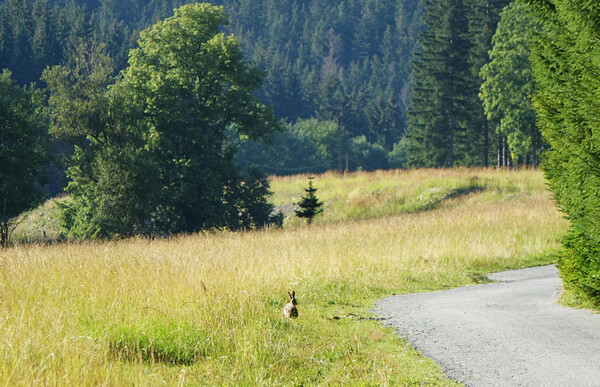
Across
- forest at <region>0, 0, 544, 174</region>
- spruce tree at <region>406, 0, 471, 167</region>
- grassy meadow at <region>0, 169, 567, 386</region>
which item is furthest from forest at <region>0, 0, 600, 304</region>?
grassy meadow at <region>0, 169, 567, 386</region>

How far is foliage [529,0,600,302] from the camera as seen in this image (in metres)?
8.66

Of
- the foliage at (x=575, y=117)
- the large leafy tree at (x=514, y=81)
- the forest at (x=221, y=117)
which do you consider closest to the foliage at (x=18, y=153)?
the forest at (x=221, y=117)

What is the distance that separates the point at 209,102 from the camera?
40.0 meters

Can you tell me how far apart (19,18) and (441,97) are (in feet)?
262

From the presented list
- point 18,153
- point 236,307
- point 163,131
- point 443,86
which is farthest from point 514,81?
point 236,307

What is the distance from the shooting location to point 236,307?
920 cm

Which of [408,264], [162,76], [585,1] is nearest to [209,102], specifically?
[162,76]

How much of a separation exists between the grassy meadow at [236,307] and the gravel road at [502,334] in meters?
0.36

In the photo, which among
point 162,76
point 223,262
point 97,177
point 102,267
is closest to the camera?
point 102,267

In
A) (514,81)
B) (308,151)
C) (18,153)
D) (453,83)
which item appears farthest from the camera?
(308,151)

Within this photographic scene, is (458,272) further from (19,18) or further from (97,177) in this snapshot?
(19,18)

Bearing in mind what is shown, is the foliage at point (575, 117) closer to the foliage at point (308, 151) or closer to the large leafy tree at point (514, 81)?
the large leafy tree at point (514, 81)

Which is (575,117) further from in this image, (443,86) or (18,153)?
(443,86)

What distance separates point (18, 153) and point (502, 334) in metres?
28.4
